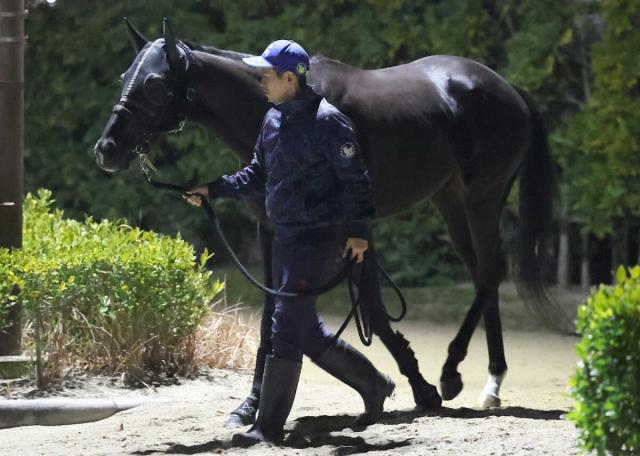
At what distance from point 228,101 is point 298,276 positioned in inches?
39.1

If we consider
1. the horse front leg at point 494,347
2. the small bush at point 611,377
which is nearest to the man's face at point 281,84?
the small bush at point 611,377

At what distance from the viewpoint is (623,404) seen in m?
3.62

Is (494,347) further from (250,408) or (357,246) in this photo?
(357,246)

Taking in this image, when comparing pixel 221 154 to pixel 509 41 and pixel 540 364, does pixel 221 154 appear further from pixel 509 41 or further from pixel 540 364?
pixel 540 364

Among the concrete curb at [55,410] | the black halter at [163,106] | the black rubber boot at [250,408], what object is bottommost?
the concrete curb at [55,410]

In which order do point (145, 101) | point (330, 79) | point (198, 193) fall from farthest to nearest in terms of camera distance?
point (330, 79), point (145, 101), point (198, 193)

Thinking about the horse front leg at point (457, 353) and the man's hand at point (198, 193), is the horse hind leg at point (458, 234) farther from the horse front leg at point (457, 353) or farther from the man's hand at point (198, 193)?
the man's hand at point (198, 193)

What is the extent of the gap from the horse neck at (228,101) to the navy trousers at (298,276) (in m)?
0.73

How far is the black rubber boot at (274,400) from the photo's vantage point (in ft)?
15.7

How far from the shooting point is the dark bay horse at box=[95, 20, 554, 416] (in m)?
5.23

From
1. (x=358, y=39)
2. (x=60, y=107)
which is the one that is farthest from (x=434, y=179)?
(x=60, y=107)

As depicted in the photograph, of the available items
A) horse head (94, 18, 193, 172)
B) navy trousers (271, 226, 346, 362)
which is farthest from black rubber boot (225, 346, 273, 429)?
horse head (94, 18, 193, 172)

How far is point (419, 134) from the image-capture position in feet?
19.0

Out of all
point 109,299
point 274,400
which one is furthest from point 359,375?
point 109,299
